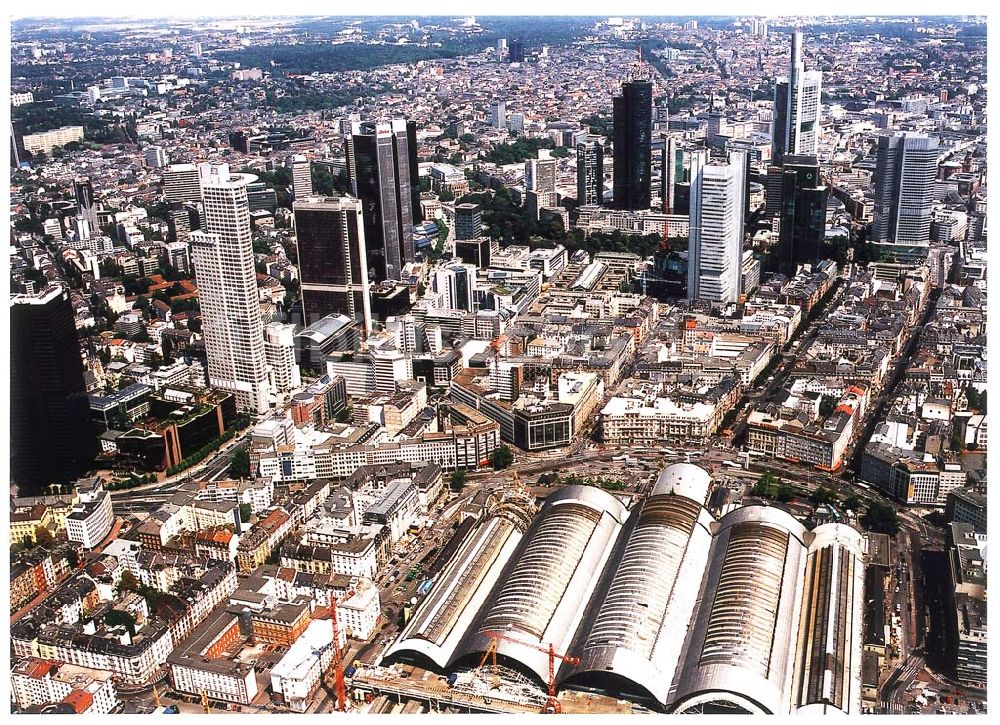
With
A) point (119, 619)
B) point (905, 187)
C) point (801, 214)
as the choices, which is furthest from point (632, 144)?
point (119, 619)

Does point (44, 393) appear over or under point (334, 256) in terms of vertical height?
under

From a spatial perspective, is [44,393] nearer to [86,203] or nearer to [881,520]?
[881,520]

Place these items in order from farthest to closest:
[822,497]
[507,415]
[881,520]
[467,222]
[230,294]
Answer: [467,222] < [230,294] < [507,415] < [822,497] < [881,520]

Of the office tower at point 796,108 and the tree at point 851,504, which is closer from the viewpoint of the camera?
the tree at point 851,504

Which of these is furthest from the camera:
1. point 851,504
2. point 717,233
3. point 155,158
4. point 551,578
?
point 155,158

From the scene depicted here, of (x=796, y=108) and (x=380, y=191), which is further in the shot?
(x=796, y=108)

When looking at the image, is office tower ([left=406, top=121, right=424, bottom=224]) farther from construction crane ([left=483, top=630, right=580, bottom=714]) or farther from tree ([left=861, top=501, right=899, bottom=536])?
construction crane ([left=483, top=630, right=580, bottom=714])

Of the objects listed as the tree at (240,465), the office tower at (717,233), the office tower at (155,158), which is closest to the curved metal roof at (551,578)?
the tree at (240,465)

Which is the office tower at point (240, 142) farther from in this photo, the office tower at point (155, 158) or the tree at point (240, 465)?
the tree at point (240, 465)
